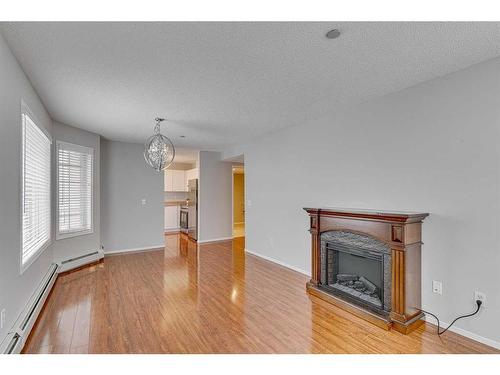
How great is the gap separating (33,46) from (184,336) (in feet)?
8.71

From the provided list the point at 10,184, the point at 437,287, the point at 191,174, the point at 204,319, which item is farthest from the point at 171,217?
the point at 437,287

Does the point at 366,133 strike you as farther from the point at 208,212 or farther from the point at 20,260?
the point at 208,212

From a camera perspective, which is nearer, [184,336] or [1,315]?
[1,315]

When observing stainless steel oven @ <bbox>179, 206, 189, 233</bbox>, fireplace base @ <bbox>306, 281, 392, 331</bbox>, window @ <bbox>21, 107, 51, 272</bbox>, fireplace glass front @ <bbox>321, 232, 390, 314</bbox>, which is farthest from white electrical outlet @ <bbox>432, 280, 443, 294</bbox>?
stainless steel oven @ <bbox>179, 206, 189, 233</bbox>

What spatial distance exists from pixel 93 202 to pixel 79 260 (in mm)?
1072

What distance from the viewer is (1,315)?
6.40 ft

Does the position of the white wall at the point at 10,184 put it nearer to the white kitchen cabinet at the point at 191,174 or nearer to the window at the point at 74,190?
the window at the point at 74,190

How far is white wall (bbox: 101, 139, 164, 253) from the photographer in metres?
5.52

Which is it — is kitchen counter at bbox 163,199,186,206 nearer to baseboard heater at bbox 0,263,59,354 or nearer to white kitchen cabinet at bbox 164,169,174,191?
white kitchen cabinet at bbox 164,169,174,191

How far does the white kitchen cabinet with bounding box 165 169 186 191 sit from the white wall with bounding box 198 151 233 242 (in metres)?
2.13

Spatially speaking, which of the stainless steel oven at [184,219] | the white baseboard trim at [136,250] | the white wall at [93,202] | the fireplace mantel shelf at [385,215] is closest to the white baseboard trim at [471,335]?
the fireplace mantel shelf at [385,215]

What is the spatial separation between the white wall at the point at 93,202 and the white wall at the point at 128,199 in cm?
45
